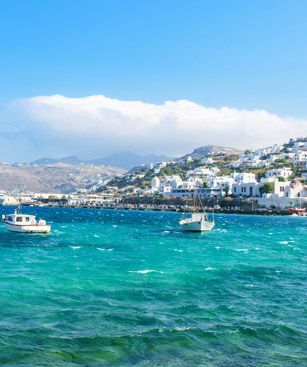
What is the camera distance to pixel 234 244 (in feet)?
178

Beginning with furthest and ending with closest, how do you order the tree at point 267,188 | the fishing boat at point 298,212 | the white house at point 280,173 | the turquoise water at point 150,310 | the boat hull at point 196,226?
the white house at point 280,173
the tree at point 267,188
the fishing boat at point 298,212
the boat hull at point 196,226
the turquoise water at point 150,310

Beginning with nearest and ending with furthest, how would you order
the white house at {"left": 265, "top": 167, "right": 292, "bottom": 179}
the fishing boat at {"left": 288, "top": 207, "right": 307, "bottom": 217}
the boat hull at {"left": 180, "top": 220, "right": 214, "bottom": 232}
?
the boat hull at {"left": 180, "top": 220, "right": 214, "bottom": 232} → the fishing boat at {"left": 288, "top": 207, "right": 307, "bottom": 217} → the white house at {"left": 265, "top": 167, "right": 292, "bottom": 179}

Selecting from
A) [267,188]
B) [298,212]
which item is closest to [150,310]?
[298,212]

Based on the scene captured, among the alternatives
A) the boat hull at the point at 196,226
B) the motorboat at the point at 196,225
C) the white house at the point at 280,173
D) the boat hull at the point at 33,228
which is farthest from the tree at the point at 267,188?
Result: the boat hull at the point at 33,228

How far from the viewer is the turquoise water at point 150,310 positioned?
16.1 m

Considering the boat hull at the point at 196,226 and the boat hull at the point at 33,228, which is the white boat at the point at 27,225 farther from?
the boat hull at the point at 196,226

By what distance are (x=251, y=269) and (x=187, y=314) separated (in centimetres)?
1478

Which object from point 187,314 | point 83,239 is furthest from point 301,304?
point 83,239

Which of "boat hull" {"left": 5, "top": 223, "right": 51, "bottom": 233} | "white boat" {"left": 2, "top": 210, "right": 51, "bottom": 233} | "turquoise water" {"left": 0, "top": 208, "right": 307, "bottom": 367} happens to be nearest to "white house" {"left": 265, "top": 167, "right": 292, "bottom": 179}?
"white boat" {"left": 2, "top": 210, "right": 51, "bottom": 233}

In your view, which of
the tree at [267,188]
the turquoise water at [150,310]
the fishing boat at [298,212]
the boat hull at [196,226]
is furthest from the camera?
the tree at [267,188]

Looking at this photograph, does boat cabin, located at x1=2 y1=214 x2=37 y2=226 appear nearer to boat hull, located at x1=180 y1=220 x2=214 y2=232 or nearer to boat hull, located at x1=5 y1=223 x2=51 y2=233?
boat hull, located at x1=5 y1=223 x2=51 y2=233

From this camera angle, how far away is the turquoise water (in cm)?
1606

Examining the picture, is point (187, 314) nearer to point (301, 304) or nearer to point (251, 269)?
point (301, 304)

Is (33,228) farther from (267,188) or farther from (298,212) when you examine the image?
(267,188)
